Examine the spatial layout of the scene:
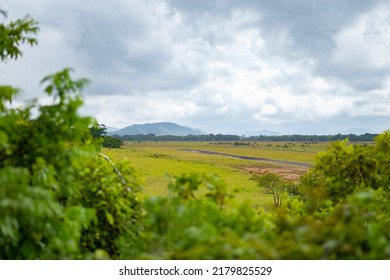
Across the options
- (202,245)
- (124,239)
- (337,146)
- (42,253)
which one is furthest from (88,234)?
(337,146)

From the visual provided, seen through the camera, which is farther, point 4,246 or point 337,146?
point 337,146

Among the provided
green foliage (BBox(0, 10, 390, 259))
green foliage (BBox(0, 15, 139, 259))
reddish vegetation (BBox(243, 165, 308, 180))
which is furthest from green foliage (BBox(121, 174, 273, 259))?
reddish vegetation (BBox(243, 165, 308, 180))

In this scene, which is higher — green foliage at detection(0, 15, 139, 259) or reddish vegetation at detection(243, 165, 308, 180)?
green foliage at detection(0, 15, 139, 259)

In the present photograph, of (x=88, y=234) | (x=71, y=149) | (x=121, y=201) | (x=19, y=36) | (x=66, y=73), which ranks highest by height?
(x=19, y=36)

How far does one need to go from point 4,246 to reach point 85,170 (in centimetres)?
229

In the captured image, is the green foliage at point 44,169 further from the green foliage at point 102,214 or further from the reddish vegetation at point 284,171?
the reddish vegetation at point 284,171

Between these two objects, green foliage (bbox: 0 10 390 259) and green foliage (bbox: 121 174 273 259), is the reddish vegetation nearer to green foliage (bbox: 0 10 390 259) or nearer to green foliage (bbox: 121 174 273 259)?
green foliage (bbox: 0 10 390 259)

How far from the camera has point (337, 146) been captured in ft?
36.3

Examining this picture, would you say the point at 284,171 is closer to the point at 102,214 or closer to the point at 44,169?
the point at 102,214

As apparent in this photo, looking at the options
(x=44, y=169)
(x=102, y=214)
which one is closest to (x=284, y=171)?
(x=102, y=214)

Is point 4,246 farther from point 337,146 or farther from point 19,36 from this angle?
point 337,146

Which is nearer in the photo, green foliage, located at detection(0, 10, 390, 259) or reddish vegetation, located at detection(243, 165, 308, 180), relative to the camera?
green foliage, located at detection(0, 10, 390, 259)

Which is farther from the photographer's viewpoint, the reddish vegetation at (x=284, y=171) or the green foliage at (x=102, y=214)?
the reddish vegetation at (x=284, y=171)

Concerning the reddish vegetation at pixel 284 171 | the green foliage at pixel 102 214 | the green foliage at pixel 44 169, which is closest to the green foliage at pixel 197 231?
the green foliage at pixel 102 214
